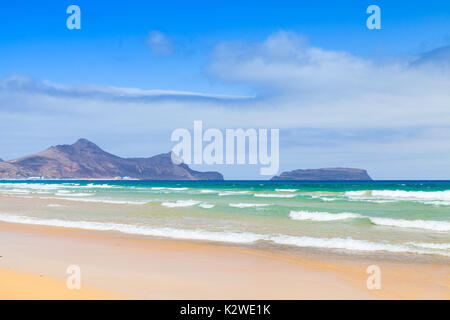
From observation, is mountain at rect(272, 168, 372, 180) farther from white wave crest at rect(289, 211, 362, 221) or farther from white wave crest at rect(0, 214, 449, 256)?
white wave crest at rect(0, 214, 449, 256)

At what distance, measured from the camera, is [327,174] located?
612ft

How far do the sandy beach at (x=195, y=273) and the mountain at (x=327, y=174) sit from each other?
181 meters

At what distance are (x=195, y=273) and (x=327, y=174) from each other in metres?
187

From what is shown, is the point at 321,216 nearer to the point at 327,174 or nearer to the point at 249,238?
the point at 249,238

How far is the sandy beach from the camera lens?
18.3 ft

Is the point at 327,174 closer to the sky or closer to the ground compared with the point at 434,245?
closer to the ground

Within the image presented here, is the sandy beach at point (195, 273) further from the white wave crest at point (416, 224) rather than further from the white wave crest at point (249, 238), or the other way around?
the white wave crest at point (416, 224)

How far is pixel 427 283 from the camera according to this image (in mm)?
→ 6309

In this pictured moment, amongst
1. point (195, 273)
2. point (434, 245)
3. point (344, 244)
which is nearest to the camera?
point (195, 273)

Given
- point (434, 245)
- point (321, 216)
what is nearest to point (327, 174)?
point (321, 216)
